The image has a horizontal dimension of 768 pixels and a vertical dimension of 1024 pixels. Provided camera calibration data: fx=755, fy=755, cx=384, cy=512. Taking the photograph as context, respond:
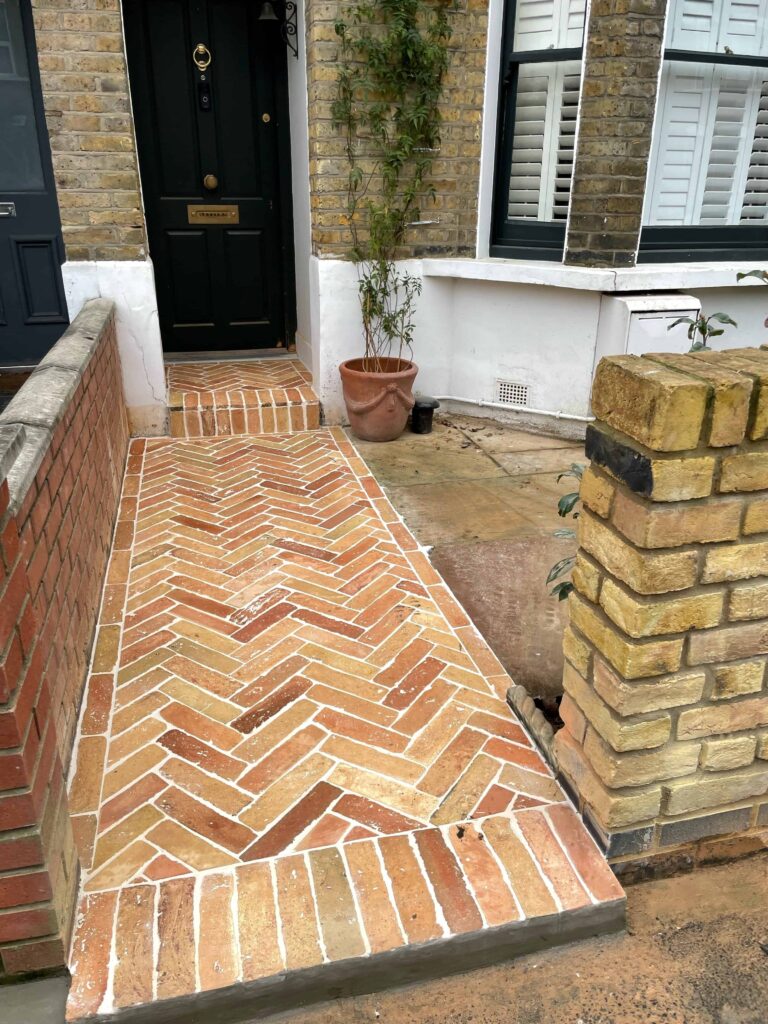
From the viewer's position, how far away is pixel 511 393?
538 centimetres

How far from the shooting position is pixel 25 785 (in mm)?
1476

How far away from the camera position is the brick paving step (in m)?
5.02

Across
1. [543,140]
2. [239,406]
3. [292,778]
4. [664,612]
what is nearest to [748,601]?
[664,612]

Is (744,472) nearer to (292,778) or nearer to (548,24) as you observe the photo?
(292,778)

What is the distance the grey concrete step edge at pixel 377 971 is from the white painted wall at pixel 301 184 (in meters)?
4.52

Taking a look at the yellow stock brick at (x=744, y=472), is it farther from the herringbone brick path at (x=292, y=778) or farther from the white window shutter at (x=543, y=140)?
the white window shutter at (x=543, y=140)

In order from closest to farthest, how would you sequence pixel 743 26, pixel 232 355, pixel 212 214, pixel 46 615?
1. pixel 46 615
2. pixel 743 26
3. pixel 212 214
4. pixel 232 355

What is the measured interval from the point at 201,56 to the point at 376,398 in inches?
111

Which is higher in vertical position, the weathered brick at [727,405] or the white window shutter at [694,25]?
the white window shutter at [694,25]

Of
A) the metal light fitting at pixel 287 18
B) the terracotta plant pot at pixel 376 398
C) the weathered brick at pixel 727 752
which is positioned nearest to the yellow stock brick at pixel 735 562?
the weathered brick at pixel 727 752

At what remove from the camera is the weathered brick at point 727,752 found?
1839 mm

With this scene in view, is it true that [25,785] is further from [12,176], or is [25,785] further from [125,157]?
[12,176]

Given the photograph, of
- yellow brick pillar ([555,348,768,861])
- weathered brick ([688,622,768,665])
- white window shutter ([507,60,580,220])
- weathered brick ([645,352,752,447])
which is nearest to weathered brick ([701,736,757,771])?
yellow brick pillar ([555,348,768,861])

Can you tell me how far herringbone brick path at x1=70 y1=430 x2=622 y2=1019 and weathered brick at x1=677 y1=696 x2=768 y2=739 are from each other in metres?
0.41
